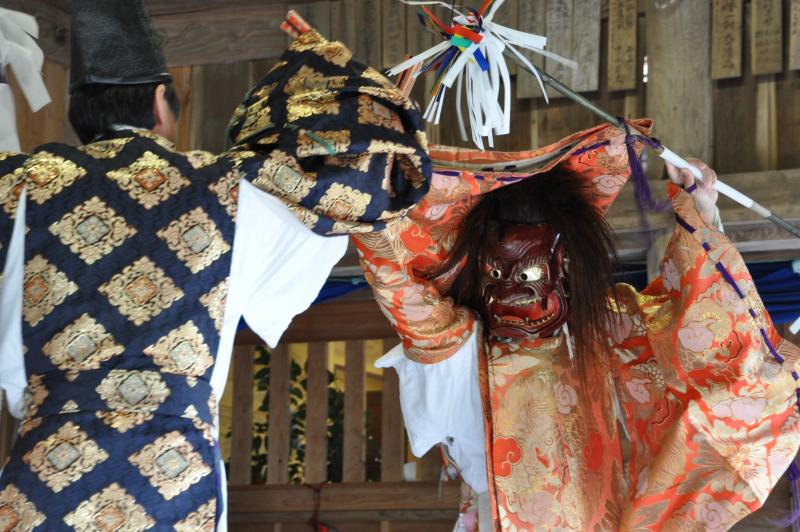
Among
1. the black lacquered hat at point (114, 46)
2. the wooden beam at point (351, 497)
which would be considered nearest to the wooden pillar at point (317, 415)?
the wooden beam at point (351, 497)

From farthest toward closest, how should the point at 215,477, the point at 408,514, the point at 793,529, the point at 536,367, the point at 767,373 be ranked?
the point at 408,514, the point at 793,529, the point at 536,367, the point at 767,373, the point at 215,477

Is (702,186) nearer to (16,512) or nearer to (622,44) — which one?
(622,44)

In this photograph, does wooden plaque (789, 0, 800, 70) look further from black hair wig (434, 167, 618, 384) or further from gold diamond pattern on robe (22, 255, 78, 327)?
gold diamond pattern on robe (22, 255, 78, 327)

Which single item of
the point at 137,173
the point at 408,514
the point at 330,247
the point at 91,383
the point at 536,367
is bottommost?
the point at 408,514

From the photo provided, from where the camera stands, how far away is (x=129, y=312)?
1.89 metres

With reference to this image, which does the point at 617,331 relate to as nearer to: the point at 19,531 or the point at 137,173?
the point at 137,173

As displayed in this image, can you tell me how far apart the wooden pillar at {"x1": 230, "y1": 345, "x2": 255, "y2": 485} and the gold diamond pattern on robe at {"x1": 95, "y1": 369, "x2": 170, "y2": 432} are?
125 inches

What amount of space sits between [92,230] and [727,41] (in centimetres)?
257

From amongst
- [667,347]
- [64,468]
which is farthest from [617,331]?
[64,468]

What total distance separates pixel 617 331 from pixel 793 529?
156 cm

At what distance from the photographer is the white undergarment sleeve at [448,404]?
3176 millimetres

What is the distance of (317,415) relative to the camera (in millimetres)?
4914

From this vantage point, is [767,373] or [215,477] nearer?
[215,477]

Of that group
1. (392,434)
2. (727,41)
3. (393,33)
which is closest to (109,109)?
(393,33)
